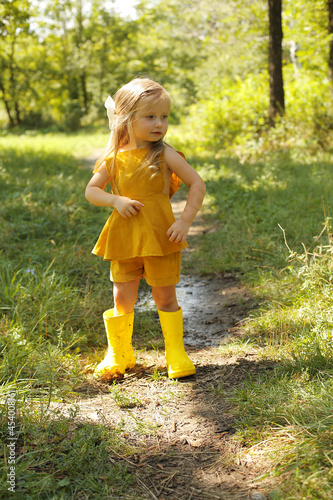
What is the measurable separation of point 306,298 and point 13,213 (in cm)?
338

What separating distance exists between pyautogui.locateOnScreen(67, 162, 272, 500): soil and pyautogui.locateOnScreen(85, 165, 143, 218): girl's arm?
94 cm

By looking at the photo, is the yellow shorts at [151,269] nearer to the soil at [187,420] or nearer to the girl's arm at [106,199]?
the girl's arm at [106,199]

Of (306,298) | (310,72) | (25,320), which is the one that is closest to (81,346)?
(25,320)

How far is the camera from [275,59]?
8.79 metres

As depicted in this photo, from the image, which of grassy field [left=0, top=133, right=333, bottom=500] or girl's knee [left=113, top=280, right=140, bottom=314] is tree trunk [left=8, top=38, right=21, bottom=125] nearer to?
grassy field [left=0, top=133, right=333, bottom=500]

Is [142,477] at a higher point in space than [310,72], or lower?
lower

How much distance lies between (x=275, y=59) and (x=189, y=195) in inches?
297

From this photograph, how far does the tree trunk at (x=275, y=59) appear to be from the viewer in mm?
8523

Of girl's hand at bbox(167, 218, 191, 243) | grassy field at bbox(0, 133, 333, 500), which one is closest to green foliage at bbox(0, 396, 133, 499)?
grassy field at bbox(0, 133, 333, 500)

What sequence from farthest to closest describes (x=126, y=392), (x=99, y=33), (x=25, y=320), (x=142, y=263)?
1. (x=99, y=33)
2. (x=25, y=320)
3. (x=142, y=263)
4. (x=126, y=392)

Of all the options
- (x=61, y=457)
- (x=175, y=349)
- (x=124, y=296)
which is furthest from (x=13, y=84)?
(x=61, y=457)

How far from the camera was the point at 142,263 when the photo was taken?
101 inches

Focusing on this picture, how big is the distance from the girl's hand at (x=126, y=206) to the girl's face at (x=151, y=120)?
36 centimetres

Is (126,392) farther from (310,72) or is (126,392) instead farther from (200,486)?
(310,72)
